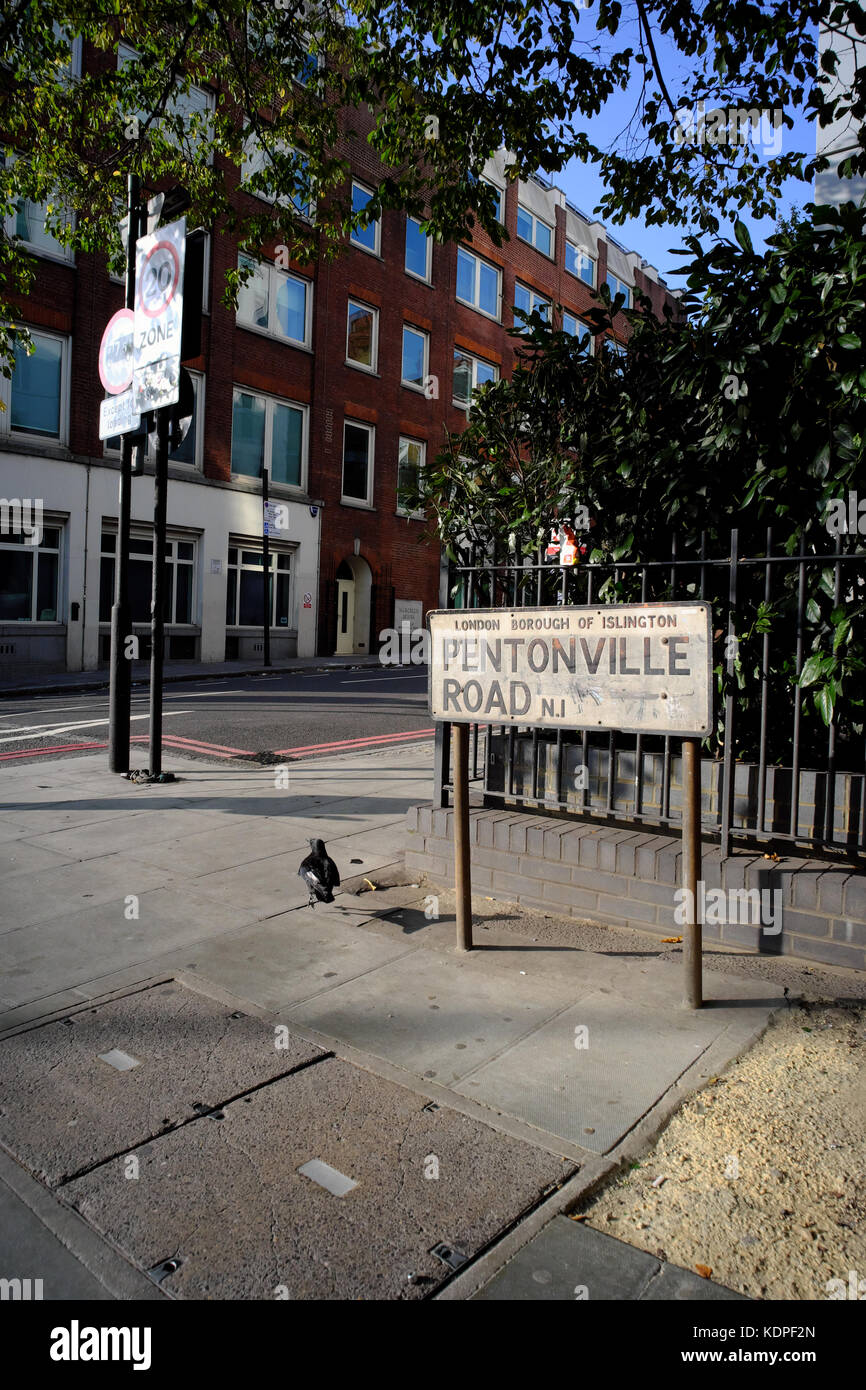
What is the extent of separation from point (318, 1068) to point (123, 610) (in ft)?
20.7

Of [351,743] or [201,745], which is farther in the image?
[351,743]

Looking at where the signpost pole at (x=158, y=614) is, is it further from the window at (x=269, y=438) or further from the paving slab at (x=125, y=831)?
the window at (x=269, y=438)

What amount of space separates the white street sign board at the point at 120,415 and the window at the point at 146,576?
558 inches

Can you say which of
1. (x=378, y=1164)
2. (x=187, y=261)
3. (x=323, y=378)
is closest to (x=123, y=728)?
(x=187, y=261)

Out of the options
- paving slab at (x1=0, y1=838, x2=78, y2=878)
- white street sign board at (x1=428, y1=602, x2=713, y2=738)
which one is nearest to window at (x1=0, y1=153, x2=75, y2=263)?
paving slab at (x1=0, y1=838, x2=78, y2=878)

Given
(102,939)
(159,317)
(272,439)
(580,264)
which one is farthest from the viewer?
(580,264)

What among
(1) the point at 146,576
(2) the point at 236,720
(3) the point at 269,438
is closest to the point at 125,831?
(2) the point at 236,720

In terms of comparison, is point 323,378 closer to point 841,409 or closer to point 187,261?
point 187,261

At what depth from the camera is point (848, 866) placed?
169 inches

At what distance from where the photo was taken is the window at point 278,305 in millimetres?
24628

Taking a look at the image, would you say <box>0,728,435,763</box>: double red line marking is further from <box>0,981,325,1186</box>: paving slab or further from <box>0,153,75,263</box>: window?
<box>0,153,75,263</box>: window

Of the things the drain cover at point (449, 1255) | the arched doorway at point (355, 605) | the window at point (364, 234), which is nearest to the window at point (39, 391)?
the arched doorway at point (355, 605)

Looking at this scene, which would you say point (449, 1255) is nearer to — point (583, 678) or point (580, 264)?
point (583, 678)

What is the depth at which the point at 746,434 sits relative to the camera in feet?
15.2
